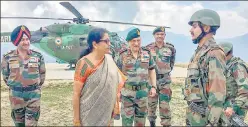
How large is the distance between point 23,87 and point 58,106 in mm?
4675

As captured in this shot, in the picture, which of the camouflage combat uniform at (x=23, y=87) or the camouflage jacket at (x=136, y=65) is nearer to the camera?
the camouflage combat uniform at (x=23, y=87)

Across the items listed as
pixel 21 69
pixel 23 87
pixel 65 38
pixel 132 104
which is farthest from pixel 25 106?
pixel 65 38

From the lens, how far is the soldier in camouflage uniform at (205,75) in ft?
10.1

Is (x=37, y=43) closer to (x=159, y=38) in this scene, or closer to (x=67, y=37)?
(x=67, y=37)

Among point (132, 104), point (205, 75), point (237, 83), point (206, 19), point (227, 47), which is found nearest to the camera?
point (205, 75)

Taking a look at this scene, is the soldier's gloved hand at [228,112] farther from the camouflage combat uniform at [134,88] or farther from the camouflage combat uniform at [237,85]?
the camouflage combat uniform at [134,88]

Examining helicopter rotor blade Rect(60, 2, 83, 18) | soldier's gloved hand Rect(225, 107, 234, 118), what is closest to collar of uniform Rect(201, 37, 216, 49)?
soldier's gloved hand Rect(225, 107, 234, 118)

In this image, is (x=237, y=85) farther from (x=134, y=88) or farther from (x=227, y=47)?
(x=134, y=88)

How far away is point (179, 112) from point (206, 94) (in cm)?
546

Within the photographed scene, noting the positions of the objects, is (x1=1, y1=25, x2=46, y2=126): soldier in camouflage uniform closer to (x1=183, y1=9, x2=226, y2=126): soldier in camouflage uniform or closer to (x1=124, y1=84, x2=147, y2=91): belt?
(x1=124, y1=84, x2=147, y2=91): belt

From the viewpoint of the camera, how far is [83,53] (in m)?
3.35

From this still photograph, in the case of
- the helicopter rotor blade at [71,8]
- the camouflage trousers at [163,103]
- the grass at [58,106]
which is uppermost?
the helicopter rotor blade at [71,8]

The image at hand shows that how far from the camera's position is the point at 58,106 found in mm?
9438

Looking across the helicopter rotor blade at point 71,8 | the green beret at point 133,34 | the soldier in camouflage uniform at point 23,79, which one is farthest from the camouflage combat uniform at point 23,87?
the helicopter rotor blade at point 71,8
